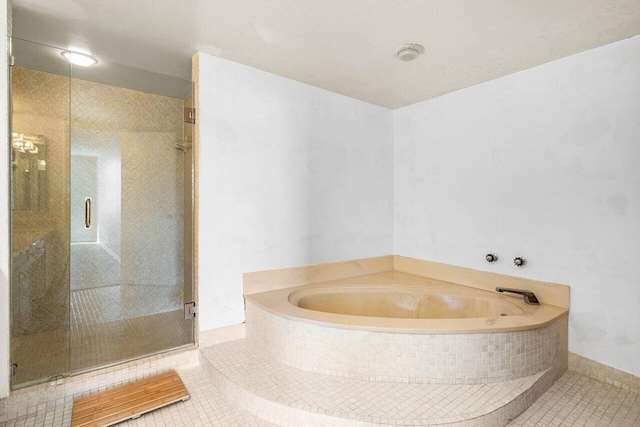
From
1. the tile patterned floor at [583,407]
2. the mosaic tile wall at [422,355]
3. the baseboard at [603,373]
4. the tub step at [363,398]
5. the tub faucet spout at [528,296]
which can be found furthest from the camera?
the tub faucet spout at [528,296]

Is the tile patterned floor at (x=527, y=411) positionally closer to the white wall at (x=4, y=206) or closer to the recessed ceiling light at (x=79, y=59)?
the white wall at (x=4, y=206)

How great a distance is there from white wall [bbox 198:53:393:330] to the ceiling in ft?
0.90

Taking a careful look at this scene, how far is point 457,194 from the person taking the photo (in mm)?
2721

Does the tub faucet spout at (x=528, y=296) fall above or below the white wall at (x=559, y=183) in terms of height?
below

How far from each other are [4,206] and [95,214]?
26.5 inches

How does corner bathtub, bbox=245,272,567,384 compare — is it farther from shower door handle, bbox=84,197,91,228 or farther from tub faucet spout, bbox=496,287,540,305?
shower door handle, bbox=84,197,91,228

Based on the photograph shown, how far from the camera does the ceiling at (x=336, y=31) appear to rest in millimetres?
1594

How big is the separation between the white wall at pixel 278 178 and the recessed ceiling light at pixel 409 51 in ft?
2.68

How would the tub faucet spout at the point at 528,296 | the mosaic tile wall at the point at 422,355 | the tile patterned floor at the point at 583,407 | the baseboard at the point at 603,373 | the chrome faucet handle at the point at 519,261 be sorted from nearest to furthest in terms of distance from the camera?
the tile patterned floor at the point at 583,407, the mosaic tile wall at the point at 422,355, the baseboard at the point at 603,373, the tub faucet spout at the point at 528,296, the chrome faucet handle at the point at 519,261

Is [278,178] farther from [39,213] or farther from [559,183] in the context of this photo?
[559,183]

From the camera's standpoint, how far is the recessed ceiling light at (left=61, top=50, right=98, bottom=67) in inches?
76.2

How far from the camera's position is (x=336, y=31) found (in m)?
1.81

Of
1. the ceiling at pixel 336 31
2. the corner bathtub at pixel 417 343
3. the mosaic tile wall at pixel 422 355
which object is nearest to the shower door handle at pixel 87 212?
the ceiling at pixel 336 31

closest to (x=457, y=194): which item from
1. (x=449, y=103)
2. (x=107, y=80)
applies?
(x=449, y=103)
